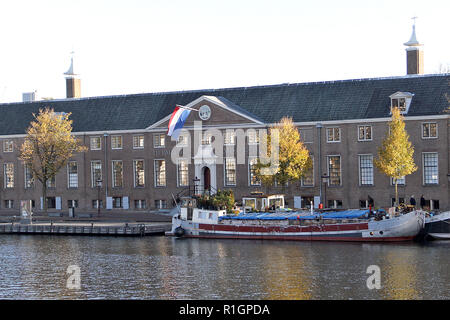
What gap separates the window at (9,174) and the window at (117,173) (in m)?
13.4

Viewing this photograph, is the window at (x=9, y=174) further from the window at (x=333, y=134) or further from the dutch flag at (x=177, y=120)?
the window at (x=333, y=134)

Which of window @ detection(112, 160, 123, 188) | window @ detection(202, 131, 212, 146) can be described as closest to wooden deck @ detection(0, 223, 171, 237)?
window @ detection(202, 131, 212, 146)

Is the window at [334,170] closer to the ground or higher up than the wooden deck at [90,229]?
higher up

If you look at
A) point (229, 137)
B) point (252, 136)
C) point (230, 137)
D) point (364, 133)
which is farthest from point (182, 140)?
point (364, 133)

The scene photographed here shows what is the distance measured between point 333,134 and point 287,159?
5.65 m

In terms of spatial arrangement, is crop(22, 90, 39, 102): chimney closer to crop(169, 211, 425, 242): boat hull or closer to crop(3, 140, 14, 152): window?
crop(3, 140, 14, 152): window

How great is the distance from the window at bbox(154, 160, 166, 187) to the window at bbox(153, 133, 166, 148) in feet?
5.42

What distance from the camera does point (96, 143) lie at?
282ft

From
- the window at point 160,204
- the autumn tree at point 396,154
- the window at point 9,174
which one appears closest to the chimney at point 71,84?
the window at point 9,174

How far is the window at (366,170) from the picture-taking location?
72500mm

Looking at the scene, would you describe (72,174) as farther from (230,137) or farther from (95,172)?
(230,137)
